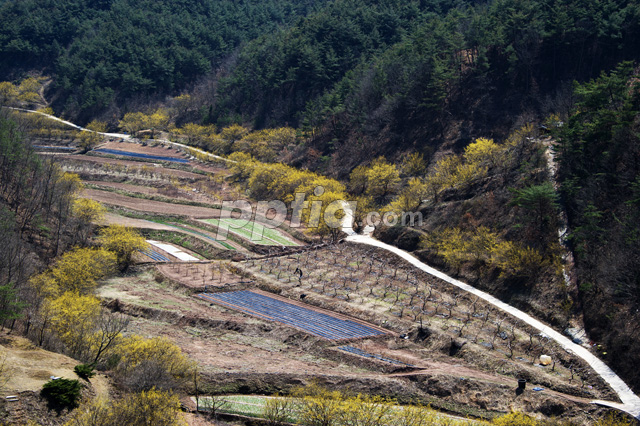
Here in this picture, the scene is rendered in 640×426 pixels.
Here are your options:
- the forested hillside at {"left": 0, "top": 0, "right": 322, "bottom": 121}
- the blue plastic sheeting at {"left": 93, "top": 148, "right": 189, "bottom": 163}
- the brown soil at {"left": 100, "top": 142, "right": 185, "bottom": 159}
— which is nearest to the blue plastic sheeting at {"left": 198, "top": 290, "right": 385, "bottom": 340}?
the blue plastic sheeting at {"left": 93, "top": 148, "right": 189, "bottom": 163}

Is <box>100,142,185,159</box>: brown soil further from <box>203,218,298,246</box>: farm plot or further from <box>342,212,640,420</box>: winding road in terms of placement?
<box>342,212,640,420</box>: winding road

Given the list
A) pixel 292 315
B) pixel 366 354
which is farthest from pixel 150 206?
pixel 366 354

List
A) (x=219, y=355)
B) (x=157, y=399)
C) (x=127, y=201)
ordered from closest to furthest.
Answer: (x=157, y=399)
(x=219, y=355)
(x=127, y=201)

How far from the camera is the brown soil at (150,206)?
318 ft

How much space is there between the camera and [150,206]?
10038 cm

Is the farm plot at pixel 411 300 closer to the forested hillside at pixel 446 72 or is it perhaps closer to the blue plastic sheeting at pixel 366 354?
the blue plastic sheeting at pixel 366 354

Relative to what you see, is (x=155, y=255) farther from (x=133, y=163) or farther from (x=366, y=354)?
(x=133, y=163)

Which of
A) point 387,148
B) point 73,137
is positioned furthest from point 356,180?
point 73,137

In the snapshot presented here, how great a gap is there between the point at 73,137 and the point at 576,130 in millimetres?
135225

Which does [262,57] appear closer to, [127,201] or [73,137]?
[73,137]

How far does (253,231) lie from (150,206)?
25.0 meters

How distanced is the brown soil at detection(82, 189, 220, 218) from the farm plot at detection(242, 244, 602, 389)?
28994 mm

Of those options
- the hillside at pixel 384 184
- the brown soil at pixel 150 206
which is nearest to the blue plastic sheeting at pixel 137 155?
the hillside at pixel 384 184

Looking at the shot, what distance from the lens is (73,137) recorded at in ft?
500
